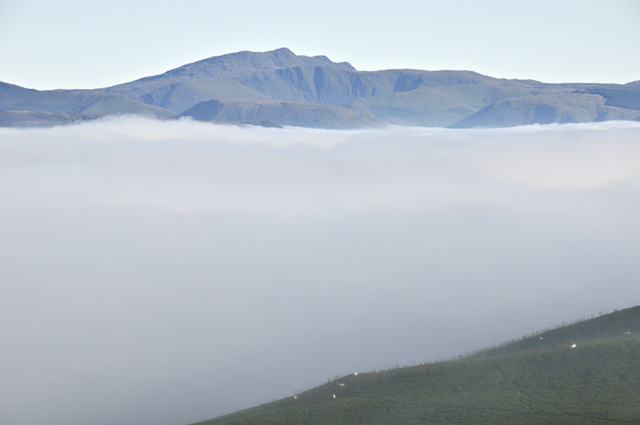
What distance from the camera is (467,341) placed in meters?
140

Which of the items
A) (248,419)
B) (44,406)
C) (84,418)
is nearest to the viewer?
(248,419)

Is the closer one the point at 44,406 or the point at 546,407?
the point at 546,407

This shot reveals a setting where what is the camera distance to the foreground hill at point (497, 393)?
3167 cm

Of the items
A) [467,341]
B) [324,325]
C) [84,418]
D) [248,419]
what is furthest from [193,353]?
[248,419]

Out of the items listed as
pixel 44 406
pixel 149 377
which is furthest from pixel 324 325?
pixel 44 406

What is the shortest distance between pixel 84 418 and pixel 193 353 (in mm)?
55051

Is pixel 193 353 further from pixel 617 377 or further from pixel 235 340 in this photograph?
pixel 617 377

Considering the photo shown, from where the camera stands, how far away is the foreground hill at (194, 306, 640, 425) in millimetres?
31670

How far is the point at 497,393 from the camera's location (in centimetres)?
3634

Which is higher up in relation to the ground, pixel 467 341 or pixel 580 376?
pixel 580 376

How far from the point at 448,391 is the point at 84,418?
104017 millimetres

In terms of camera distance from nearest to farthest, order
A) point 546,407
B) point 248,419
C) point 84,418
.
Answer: point 546,407
point 248,419
point 84,418

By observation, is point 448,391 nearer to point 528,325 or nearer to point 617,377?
point 617,377

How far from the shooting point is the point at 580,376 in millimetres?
36719
